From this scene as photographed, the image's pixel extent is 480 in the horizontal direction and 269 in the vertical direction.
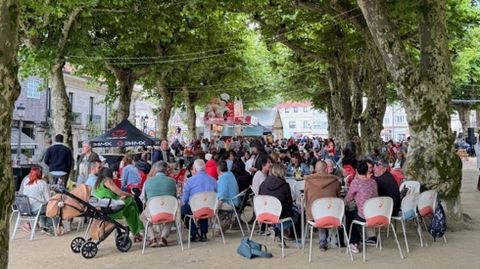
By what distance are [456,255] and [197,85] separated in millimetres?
25347

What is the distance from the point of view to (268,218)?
23.8 ft

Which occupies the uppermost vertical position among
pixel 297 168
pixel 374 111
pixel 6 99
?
pixel 374 111

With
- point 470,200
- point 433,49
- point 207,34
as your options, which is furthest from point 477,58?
point 433,49

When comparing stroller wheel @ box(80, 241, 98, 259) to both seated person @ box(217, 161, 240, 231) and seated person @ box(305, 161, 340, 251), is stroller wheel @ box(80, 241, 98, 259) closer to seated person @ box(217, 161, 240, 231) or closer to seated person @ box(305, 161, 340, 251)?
seated person @ box(217, 161, 240, 231)

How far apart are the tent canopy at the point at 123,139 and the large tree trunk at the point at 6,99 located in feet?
44.8

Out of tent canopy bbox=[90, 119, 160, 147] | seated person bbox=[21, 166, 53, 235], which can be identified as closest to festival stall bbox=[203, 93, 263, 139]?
tent canopy bbox=[90, 119, 160, 147]

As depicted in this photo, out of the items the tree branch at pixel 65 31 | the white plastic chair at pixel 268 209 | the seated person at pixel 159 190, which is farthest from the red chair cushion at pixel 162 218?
the tree branch at pixel 65 31

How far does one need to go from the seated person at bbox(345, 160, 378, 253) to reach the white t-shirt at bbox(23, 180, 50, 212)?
17.5 feet

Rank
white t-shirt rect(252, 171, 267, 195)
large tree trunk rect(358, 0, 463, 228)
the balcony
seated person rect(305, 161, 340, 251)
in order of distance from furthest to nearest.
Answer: the balcony
white t-shirt rect(252, 171, 267, 195)
large tree trunk rect(358, 0, 463, 228)
seated person rect(305, 161, 340, 251)

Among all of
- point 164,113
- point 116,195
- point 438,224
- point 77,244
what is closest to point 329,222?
point 438,224

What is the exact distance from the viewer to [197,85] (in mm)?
31203

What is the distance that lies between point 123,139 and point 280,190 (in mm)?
10787

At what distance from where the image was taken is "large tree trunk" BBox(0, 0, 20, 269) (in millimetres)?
3424

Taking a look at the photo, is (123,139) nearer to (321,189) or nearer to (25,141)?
(321,189)
